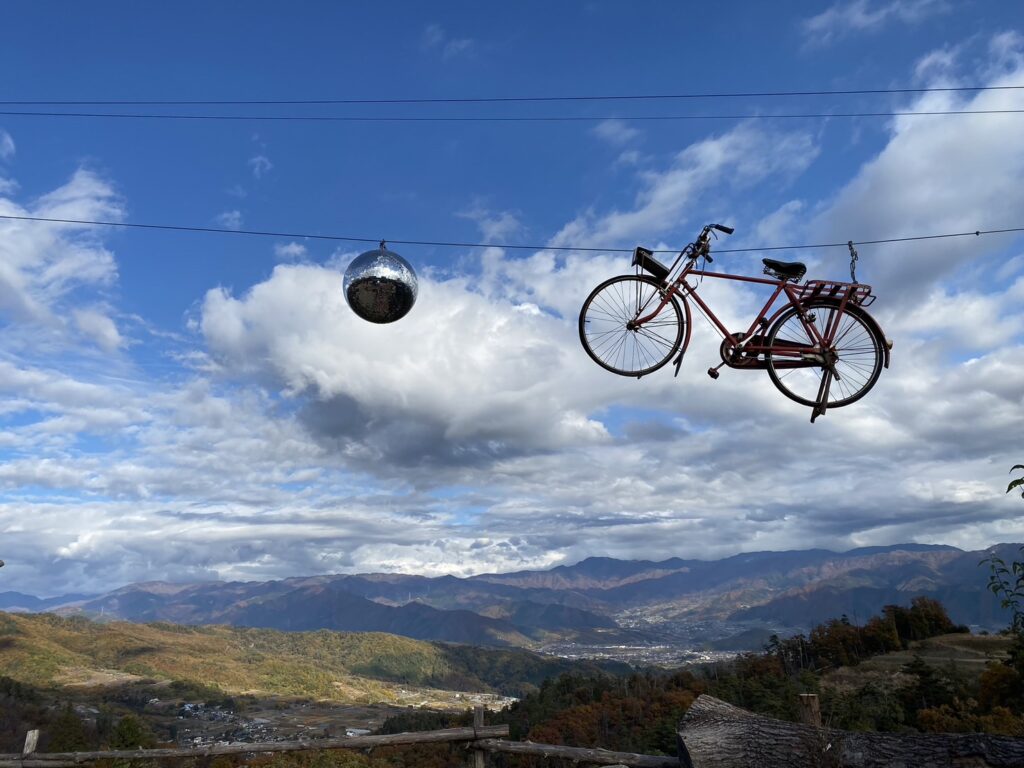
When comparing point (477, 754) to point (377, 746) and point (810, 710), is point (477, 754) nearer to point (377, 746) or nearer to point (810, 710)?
point (377, 746)

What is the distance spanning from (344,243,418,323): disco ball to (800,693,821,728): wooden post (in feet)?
17.4

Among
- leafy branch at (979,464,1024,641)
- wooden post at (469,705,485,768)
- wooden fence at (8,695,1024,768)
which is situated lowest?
wooden post at (469,705,485,768)

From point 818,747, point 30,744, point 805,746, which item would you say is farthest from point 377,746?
point 818,747

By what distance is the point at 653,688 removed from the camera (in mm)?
81562

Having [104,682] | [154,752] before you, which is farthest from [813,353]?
[104,682]

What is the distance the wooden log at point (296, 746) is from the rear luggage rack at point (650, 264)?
6322 millimetres

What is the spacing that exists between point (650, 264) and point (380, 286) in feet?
9.11

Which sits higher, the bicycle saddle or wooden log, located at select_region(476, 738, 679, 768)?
the bicycle saddle

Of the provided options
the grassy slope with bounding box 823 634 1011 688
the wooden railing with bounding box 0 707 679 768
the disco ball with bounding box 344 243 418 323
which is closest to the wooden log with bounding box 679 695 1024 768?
the wooden railing with bounding box 0 707 679 768

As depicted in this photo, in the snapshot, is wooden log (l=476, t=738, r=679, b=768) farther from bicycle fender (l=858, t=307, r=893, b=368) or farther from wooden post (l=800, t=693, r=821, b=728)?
bicycle fender (l=858, t=307, r=893, b=368)

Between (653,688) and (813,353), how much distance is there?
278 feet

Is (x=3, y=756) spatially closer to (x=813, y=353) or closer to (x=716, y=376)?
(x=716, y=376)

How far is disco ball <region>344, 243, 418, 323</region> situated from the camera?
21.2ft

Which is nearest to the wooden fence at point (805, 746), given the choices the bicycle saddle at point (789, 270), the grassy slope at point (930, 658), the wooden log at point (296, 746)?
the wooden log at point (296, 746)
